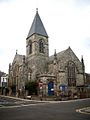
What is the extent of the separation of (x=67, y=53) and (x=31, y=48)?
434 inches

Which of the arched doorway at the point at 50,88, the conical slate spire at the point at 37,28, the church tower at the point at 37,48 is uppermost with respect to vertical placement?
the conical slate spire at the point at 37,28

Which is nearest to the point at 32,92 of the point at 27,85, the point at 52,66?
the point at 27,85

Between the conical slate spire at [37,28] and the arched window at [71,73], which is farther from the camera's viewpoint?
the conical slate spire at [37,28]

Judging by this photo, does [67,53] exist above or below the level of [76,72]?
above

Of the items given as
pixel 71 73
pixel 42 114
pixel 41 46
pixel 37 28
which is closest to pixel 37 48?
pixel 41 46

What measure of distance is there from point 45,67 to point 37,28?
12089 millimetres

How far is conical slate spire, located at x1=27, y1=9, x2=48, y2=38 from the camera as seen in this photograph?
5685 cm

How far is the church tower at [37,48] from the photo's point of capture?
5312 cm

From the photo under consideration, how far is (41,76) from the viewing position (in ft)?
157

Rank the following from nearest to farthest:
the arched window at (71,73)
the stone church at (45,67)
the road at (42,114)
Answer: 1. the road at (42,114)
2. the stone church at (45,67)
3. the arched window at (71,73)

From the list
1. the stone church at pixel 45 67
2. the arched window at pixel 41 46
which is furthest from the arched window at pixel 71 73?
the arched window at pixel 41 46

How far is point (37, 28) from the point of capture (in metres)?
57.5

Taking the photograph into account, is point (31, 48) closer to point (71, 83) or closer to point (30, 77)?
point (30, 77)

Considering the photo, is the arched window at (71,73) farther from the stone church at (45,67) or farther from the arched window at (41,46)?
the arched window at (41,46)
